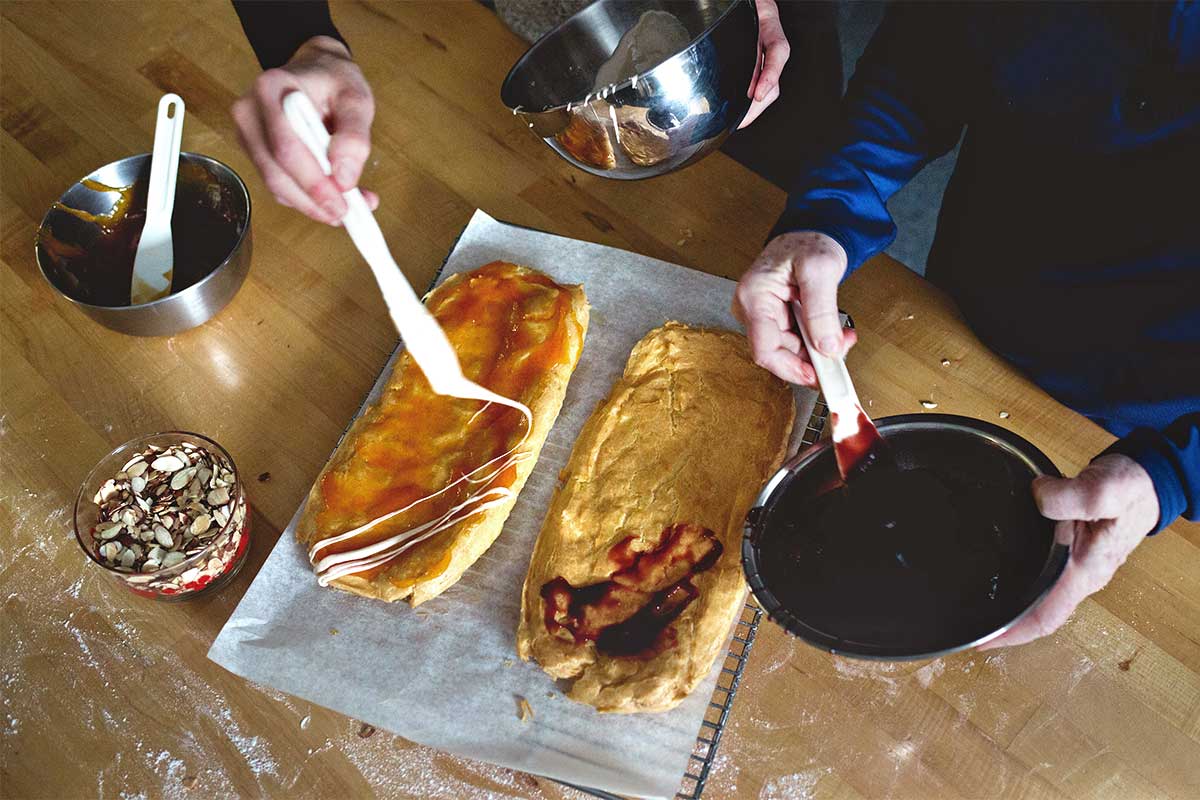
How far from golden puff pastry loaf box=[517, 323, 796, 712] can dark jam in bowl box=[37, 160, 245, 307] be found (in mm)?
842

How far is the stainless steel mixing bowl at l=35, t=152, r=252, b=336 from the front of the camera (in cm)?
162

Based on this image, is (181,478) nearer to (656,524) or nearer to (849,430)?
(656,524)

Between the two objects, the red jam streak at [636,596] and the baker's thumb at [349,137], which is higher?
the baker's thumb at [349,137]

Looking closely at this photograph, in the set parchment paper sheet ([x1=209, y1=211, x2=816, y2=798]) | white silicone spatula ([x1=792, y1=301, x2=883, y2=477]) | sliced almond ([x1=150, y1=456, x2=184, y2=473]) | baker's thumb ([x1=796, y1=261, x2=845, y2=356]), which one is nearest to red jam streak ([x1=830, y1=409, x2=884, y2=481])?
white silicone spatula ([x1=792, y1=301, x2=883, y2=477])

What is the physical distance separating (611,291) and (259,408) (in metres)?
0.72

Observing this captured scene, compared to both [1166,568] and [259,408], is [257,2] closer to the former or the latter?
[259,408]

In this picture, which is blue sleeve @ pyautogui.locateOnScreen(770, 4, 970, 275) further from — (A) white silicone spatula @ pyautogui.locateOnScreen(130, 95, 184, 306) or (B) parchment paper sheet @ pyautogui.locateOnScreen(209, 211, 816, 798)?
(A) white silicone spatula @ pyautogui.locateOnScreen(130, 95, 184, 306)

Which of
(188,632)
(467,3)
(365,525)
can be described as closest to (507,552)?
(365,525)

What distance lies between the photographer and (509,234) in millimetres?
1825

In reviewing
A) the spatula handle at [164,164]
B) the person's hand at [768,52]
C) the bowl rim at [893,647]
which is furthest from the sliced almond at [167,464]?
the person's hand at [768,52]

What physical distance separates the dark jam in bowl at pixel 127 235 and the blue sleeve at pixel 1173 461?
62.0 inches

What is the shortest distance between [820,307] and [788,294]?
9cm

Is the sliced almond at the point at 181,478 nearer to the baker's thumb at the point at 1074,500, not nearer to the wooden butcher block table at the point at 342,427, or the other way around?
the wooden butcher block table at the point at 342,427

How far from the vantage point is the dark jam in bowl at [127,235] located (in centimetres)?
170
